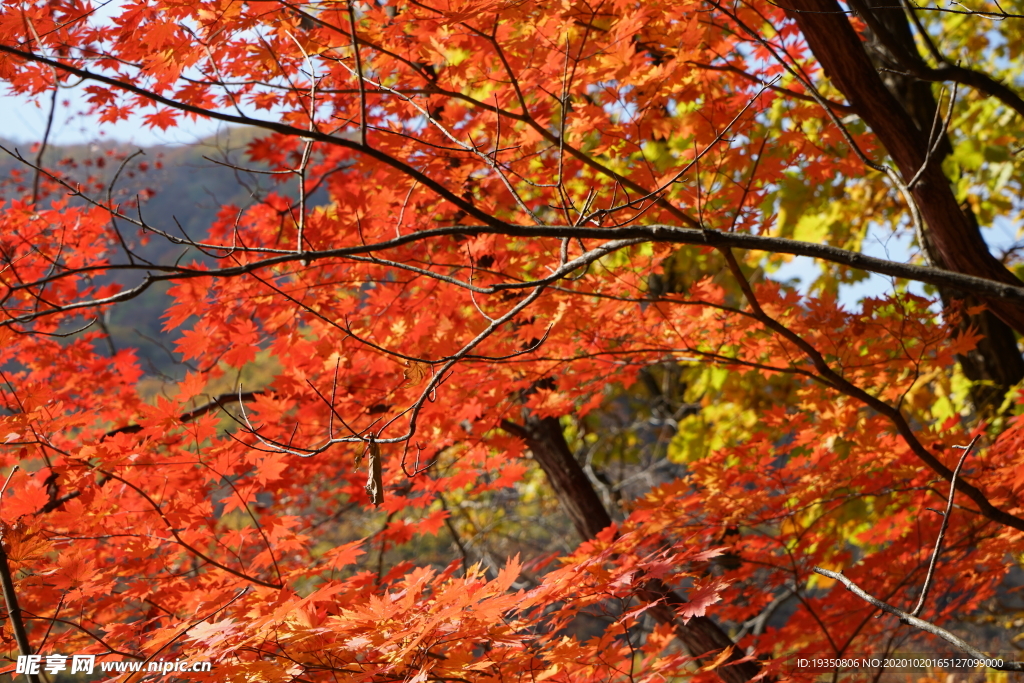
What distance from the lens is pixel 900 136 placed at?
2.90 metres

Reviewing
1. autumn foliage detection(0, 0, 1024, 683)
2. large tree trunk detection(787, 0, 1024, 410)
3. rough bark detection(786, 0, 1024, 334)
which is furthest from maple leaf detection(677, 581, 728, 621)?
rough bark detection(786, 0, 1024, 334)

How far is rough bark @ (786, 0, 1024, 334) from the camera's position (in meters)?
2.79

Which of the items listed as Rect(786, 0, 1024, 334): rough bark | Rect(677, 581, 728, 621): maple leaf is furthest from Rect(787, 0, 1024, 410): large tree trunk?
Rect(677, 581, 728, 621): maple leaf

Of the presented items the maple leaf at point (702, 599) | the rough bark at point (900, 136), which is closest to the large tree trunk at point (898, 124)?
the rough bark at point (900, 136)

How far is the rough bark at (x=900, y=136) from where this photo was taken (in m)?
2.79

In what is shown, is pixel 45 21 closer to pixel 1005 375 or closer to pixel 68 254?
pixel 68 254

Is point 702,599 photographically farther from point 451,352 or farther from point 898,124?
point 898,124

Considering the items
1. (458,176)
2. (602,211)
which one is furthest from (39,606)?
(602,211)

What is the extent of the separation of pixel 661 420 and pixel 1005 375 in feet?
16.8

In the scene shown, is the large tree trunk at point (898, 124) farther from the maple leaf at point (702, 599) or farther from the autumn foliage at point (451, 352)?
the maple leaf at point (702, 599)

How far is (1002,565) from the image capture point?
354 cm

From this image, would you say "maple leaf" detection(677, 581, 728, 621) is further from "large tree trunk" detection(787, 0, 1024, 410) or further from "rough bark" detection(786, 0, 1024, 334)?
"rough bark" detection(786, 0, 1024, 334)

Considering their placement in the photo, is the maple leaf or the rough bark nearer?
the maple leaf

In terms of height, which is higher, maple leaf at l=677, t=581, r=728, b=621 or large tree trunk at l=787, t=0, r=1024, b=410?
large tree trunk at l=787, t=0, r=1024, b=410
